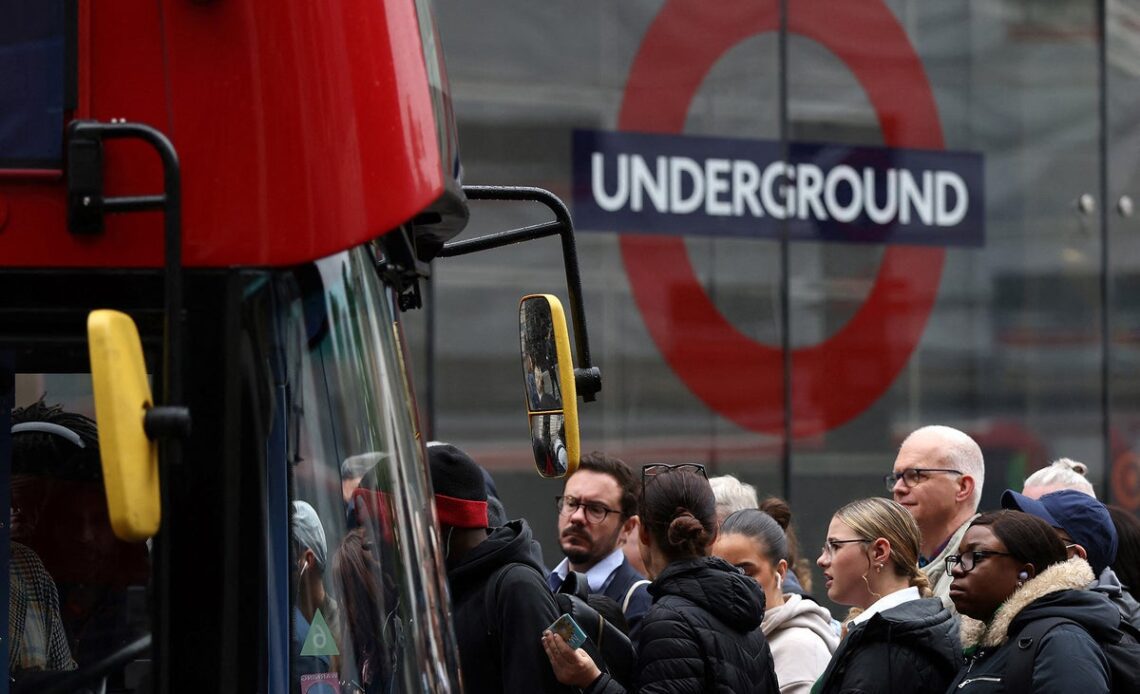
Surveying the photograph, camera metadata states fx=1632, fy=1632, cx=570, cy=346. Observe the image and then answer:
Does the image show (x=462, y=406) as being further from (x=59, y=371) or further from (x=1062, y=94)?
(x=59, y=371)

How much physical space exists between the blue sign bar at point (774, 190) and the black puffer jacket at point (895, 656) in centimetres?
607

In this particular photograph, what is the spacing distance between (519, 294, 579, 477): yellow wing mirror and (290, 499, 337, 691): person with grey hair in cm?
77

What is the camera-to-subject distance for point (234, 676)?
7.79 feet

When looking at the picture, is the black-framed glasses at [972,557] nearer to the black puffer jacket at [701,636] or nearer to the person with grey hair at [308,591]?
the black puffer jacket at [701,636]

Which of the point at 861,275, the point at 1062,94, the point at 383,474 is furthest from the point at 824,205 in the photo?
the point at 383,474

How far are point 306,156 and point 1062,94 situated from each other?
32.8ft

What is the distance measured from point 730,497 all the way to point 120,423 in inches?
156

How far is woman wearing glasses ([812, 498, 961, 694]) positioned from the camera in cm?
407

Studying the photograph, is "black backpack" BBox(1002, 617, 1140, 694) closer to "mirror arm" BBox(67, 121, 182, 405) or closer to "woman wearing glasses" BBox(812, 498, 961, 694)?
"woman wearing glasses" BBox(812, 498, 961, 694)

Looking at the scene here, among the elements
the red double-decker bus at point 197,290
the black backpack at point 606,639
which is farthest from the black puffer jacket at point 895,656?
the red double-decker bus at point 197,290

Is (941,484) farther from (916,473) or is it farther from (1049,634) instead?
(1049,634)

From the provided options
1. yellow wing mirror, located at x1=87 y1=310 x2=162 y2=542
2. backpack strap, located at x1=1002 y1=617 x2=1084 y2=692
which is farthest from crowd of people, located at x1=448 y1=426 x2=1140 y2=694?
yellow wing mirror, located at x1=87 y1=310 x2=162 y2=542

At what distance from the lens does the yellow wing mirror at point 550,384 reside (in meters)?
3.21

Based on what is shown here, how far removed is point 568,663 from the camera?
13.0 ft
